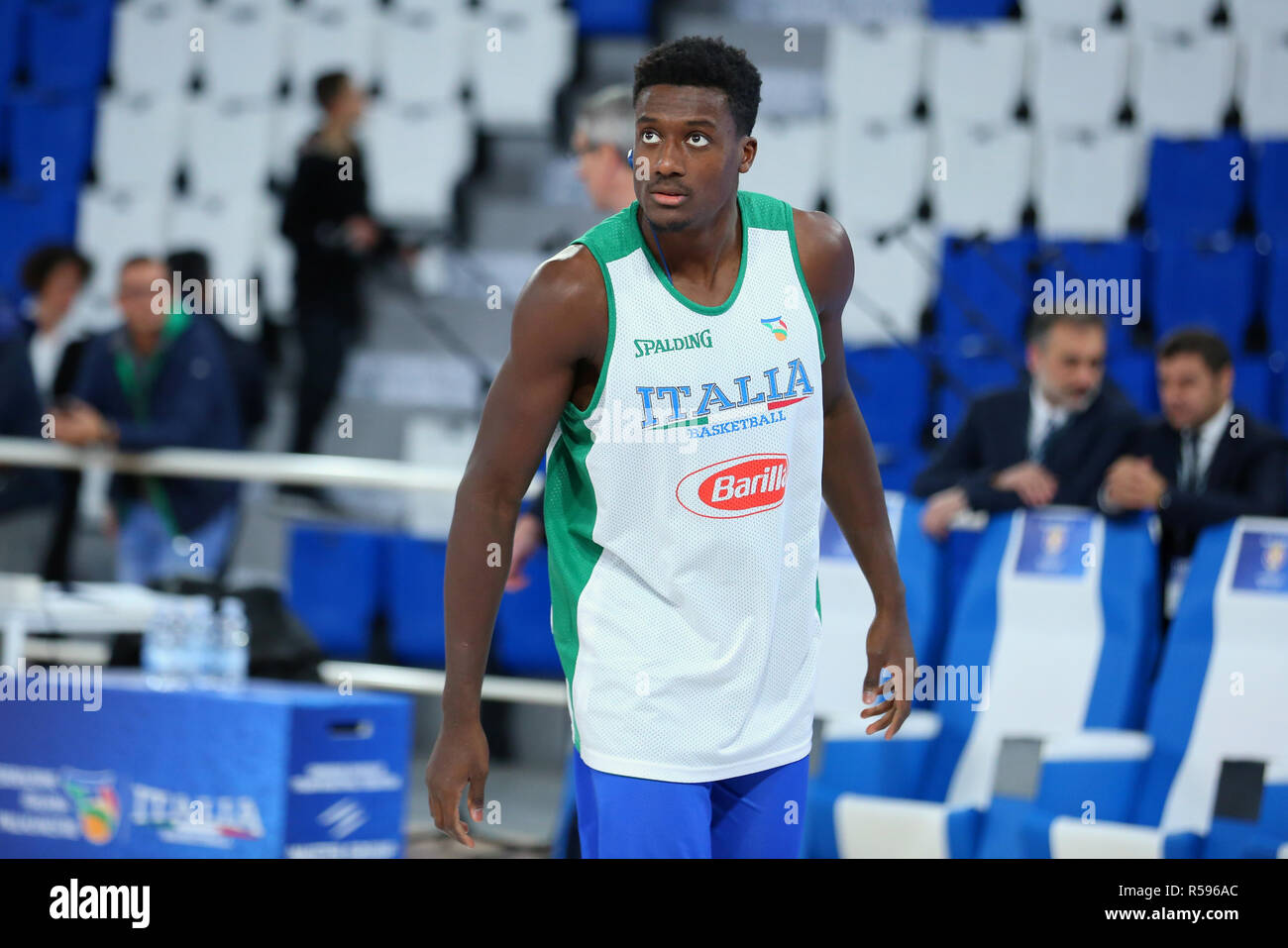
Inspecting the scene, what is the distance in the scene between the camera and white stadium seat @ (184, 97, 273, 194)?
9.92 metres

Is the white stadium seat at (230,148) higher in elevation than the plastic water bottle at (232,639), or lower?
higher

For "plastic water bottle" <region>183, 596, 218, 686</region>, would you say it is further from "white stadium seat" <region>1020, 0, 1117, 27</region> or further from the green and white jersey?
"white stadium seat" <region>1020, 0, 1117, 27</region>

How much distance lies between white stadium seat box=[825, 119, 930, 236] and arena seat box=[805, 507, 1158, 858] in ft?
14.2

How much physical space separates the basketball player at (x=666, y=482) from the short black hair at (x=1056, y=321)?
9.49 feet

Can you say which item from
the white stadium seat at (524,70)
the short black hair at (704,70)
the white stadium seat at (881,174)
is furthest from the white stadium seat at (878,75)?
the short black hair at (704,70)

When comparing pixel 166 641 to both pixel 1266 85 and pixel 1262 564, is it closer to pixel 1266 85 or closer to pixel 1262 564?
pixel 1262 564

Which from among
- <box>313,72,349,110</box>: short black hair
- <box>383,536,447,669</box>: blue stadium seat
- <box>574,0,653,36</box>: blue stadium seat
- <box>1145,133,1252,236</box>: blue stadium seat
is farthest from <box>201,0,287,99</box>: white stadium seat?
<box>1145,133,1252,236</box>: blue stadium seat

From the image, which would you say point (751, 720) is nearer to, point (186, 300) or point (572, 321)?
point (572, 321)

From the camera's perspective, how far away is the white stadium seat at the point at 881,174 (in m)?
8.98

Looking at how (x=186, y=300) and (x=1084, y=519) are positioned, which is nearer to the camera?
(x=1084, y=519)

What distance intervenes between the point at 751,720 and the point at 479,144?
25.0 feet

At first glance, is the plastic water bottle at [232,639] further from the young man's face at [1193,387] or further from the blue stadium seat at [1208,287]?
the blue stadium seat at [1208,287]
